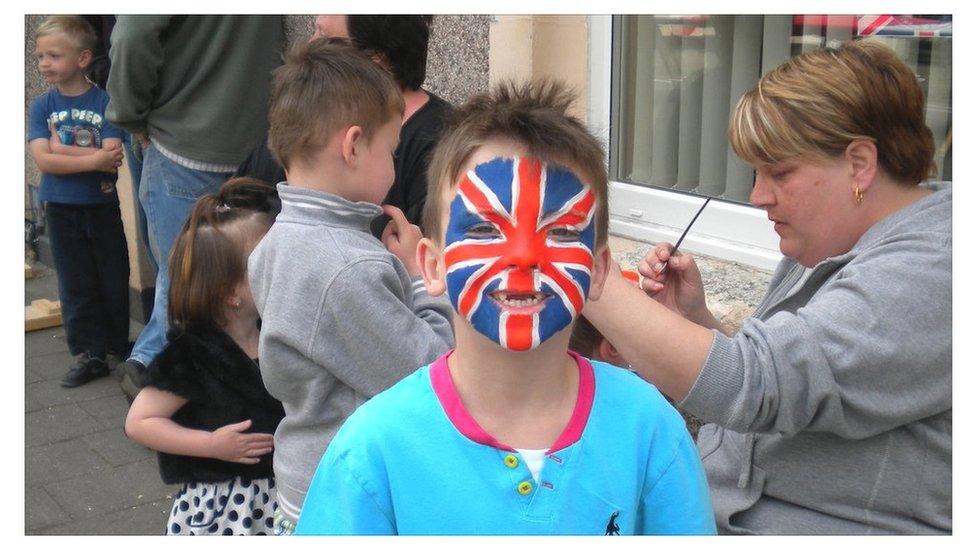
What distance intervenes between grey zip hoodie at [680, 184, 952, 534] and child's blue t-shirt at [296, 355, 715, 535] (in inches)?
11.2

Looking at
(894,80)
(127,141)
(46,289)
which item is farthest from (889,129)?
(46,289)

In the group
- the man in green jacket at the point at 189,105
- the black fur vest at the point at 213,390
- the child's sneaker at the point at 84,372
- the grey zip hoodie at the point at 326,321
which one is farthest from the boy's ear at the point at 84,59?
the grey zip hoodie at the point at 326,321

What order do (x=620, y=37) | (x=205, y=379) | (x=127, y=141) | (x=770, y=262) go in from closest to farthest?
(x=205, y=379), (x=770, y=262), (x=620, y=37), (x=127, y=141)

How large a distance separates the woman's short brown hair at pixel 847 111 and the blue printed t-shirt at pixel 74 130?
156 inches

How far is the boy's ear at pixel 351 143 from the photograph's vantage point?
93.3 inches

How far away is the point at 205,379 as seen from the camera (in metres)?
2.78

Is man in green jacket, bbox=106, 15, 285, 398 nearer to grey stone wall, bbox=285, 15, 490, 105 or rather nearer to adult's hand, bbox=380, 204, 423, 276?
grey stone wall, bbox=285, 15, 490, 105

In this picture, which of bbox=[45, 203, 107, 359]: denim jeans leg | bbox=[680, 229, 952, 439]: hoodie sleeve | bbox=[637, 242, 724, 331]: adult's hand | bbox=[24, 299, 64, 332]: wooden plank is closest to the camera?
bbox=[680, 229, 952, 439]: hoodie sleeve

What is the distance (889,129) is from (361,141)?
1111 millimetres

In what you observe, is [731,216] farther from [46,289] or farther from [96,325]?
[46,289]

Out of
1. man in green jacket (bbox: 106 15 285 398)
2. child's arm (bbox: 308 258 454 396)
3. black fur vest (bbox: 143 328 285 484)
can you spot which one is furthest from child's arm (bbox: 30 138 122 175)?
child's arm (bbox: 308 258 454 396)

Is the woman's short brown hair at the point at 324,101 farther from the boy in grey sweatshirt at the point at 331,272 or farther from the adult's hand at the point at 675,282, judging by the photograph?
the adult's hand at the point at 675,282

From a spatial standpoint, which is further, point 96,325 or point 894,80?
point 96,325

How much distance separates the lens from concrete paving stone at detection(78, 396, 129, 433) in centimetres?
498
